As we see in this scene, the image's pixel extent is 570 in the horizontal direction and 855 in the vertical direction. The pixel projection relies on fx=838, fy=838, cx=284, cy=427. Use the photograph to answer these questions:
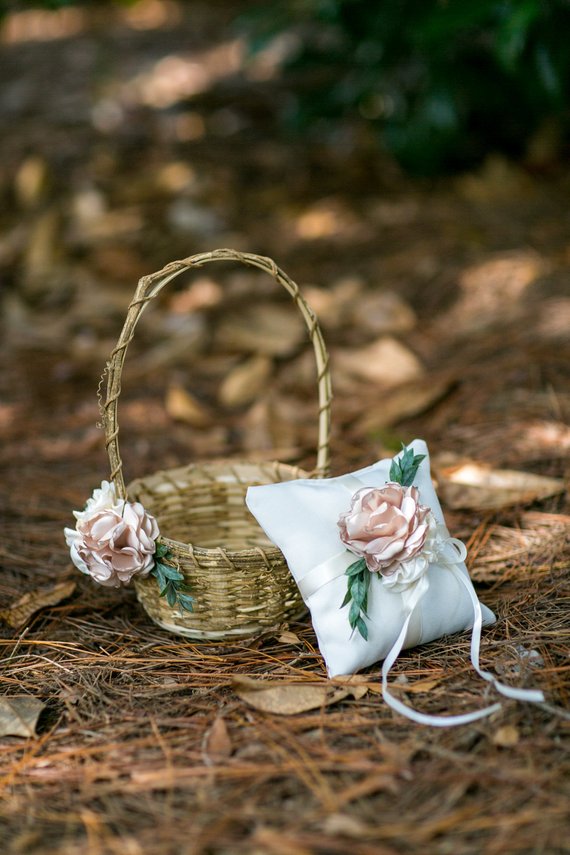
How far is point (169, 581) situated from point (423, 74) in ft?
8.68

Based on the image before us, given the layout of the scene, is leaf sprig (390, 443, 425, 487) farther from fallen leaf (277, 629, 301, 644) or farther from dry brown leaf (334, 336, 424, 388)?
dry brown leaf (334, 336, 424, 388)

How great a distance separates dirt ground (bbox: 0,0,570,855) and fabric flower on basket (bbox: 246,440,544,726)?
52mm

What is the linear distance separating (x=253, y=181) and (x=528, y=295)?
5.32 ft

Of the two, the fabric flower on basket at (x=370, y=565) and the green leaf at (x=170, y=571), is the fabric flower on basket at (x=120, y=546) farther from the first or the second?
the fabric flower on basket at (x=370, y=565)

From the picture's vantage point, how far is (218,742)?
3.80 feet

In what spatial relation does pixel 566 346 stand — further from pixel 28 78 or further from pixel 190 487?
pixel 28 78

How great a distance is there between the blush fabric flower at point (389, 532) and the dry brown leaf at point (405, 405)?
0.93 m

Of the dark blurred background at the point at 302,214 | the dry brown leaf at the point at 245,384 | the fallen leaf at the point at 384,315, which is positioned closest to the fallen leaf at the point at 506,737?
the dark blurred background at the point at 302,214

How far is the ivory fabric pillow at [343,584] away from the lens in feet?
4.22

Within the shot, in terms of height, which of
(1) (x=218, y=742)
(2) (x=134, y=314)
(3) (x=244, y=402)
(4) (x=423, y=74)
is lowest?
(3) (x=244, y=402)

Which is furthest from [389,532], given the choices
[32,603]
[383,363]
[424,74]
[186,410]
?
[424,74]

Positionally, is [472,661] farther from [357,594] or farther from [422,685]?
[357,594]

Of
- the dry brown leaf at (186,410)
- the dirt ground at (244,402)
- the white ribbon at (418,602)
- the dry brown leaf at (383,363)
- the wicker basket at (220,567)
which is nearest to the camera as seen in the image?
the dirt ground at (244,402)

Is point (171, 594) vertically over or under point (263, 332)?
over
